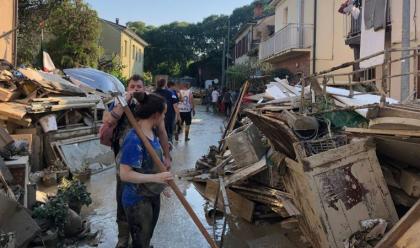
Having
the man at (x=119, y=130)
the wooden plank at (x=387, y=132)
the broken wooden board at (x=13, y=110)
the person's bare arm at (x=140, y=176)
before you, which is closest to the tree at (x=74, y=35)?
the broken wooden board at (x=13, y=110)

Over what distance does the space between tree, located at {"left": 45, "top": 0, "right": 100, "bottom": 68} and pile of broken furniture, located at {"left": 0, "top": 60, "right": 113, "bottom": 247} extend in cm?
1546

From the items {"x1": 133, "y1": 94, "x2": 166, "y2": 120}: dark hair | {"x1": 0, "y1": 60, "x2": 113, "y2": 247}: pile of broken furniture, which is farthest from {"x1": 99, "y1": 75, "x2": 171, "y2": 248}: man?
{"x1": 0, "y1": 60, "x2": 113, "y2": 247}: pile of broken furniture

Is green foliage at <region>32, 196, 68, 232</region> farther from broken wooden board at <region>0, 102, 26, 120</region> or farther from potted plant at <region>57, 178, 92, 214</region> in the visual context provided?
broken wooden board at <region>0, 102, 26, 120</region>

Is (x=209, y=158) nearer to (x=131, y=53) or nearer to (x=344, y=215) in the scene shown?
(x=344, y=215)

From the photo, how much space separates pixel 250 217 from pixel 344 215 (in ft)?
6.26

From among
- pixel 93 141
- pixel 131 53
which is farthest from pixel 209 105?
pixel 93 141

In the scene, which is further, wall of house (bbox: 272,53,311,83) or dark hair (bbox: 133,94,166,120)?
wall of house (bbox: 272,53,311,83)

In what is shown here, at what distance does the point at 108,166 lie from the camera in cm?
985

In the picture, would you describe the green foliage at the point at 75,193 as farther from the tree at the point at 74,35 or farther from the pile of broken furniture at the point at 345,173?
the tree at the point at 74,35

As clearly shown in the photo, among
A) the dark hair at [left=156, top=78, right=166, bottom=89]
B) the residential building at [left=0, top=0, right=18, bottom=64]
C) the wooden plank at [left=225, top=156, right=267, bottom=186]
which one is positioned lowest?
the wooden plank at [left=225, top=156, right=267, bottom=186]

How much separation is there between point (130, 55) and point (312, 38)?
29.1m

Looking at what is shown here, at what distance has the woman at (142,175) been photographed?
3607 mm

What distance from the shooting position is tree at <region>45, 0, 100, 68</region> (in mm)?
25562

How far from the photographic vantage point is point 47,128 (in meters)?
8.88
